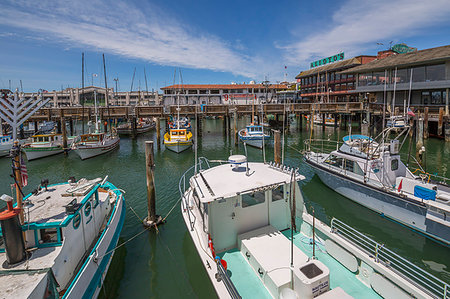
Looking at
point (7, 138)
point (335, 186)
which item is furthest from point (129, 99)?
point (335, 186)

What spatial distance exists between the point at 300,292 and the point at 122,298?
610 centimetres

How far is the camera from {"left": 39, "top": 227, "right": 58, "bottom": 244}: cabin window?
729 cm

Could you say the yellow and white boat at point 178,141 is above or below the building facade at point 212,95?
below

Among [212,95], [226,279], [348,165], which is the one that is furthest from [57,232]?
[212,95]

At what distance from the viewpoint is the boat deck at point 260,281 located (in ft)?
21.4

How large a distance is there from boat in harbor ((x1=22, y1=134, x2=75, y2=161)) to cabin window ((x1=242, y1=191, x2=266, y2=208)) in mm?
29123

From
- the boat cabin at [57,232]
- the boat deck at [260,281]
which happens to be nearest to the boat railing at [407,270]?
the boat deck at [260,281]

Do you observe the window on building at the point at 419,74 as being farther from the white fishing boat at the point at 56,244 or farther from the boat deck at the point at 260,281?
the white fishing boat at the point at 56,244

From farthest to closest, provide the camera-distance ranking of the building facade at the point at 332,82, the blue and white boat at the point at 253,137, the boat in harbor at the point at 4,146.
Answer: the building facade at the point at 332,82, the blue and white boat at the point at 253,137, the boat in harbor at the point at 4,146

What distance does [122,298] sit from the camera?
835 cm

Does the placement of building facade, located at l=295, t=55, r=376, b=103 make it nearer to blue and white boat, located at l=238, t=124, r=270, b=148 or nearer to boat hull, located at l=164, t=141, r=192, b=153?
blue and white boat, located at l=238, t=124, r=270, b=148

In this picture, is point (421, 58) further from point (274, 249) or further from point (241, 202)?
point (274, 249)

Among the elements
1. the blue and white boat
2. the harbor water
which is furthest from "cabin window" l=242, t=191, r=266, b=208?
the blue and white boat

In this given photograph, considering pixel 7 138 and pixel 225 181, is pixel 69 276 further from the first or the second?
pixel 7 138
